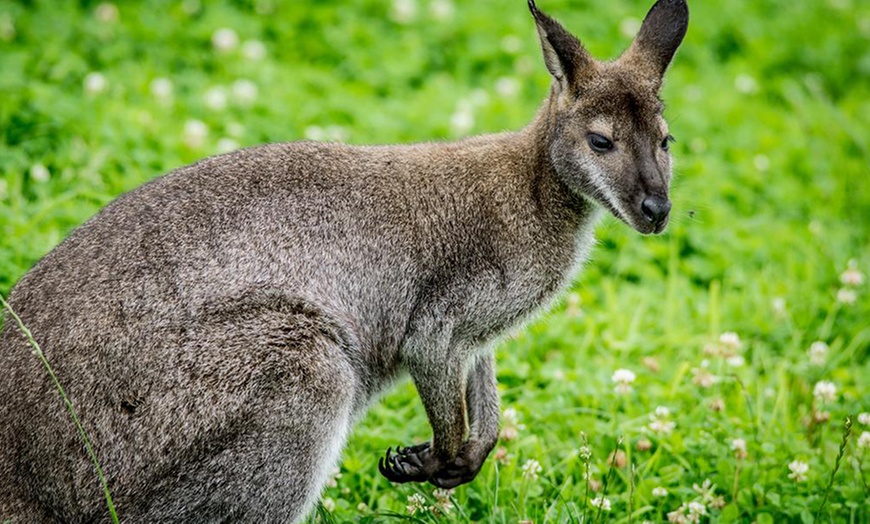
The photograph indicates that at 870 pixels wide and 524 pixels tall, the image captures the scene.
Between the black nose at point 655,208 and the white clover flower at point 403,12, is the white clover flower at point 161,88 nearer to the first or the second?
the white clover flower at point 403,12

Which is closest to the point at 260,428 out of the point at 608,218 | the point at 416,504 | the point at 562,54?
the point at 416,504

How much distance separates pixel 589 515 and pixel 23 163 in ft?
13.0

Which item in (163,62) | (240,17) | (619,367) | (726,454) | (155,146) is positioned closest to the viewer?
(726,454)

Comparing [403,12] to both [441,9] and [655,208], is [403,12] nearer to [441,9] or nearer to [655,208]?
[441,9]

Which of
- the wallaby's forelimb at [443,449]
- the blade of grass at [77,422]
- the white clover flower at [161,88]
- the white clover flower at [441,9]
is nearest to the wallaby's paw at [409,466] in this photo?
the wallaby's forelimb at [443,449]

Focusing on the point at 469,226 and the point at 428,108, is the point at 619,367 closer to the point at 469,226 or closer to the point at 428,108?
the point at 469,226

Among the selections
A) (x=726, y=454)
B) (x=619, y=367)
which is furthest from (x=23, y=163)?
(x=726, y=454)

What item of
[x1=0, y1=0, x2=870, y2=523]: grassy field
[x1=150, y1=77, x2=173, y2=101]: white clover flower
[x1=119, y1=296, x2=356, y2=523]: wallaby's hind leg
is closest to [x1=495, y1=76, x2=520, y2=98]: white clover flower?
[x1=0, y1=0, x2=870, y2=523]: grassy field

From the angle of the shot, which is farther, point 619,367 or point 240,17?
point 240,17

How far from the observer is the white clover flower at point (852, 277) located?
692 centimetres

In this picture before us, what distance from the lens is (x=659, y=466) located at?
550 centimetres

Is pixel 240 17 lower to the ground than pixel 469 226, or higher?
lower

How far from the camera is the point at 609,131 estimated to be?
4938 mm

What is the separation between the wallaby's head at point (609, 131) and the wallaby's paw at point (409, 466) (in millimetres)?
1389
